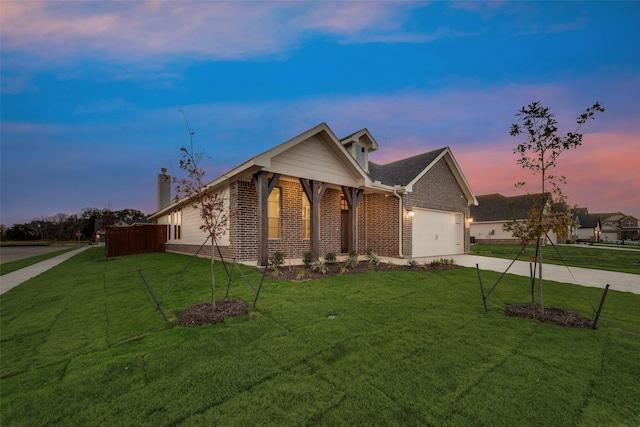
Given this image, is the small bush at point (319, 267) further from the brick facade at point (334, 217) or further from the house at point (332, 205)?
the brick facade at point (334, 217)

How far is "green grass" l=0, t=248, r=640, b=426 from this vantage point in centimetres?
221

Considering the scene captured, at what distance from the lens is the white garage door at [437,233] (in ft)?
43.9

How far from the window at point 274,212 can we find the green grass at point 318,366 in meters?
5.23

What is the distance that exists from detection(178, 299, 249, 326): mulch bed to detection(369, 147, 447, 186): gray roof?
10.7 m

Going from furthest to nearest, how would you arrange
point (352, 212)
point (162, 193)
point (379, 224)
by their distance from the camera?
point (162, 193)
point (379, 224)
point (352, 212)

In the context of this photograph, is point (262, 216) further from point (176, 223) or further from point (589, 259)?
point (589, 259)

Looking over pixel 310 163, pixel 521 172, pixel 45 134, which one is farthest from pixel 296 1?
pixel 45 134

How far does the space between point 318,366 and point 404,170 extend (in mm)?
13631

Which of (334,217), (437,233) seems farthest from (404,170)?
(334,217)

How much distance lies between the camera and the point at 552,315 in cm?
474

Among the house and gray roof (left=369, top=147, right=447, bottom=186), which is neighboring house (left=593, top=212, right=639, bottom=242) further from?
gray roof (left=369, top=147, right=447, bottom=186)

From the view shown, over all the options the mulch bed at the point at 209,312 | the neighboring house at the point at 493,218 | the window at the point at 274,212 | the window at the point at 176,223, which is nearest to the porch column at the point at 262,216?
the window at the point at 274,212

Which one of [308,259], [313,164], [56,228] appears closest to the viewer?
[308,259]

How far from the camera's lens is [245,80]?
2023cm
